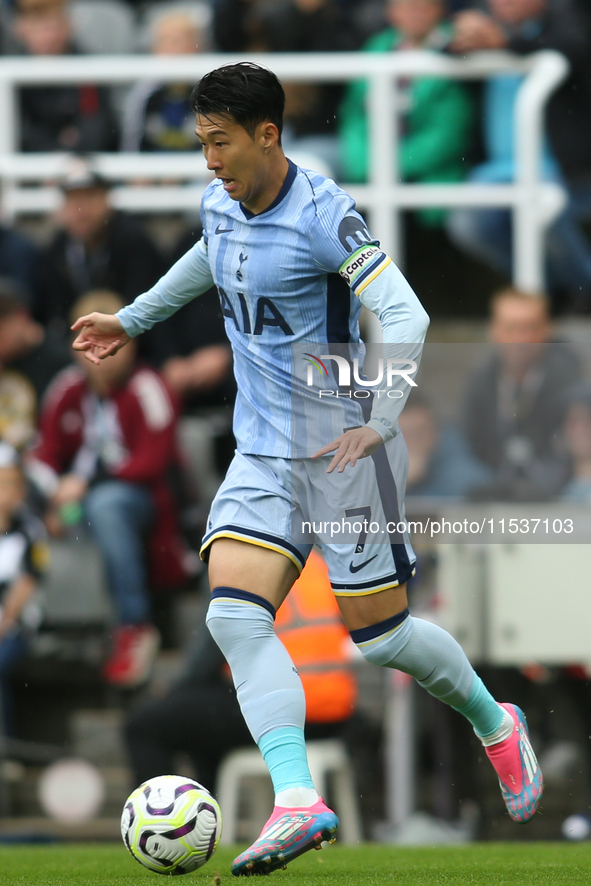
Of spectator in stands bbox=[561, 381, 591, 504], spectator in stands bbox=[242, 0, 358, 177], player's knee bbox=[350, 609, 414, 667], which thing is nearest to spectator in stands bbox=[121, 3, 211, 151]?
spectator in stands bbox=[242, 0, 358, 177]

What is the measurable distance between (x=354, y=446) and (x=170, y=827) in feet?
4.01

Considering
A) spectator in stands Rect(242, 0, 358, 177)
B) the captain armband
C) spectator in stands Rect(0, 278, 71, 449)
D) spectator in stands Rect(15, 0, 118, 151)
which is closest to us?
the captain armband

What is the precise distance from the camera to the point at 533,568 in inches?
263

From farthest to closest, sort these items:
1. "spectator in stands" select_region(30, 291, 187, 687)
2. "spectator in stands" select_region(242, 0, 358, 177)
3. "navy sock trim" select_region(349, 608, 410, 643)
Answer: "spectator in stands" select_region(242, 0, 358, 177), "spectator in stands" select_region(30, 291, 187, 687), "navy sock trim" select_region(349, 608, 410, 643)

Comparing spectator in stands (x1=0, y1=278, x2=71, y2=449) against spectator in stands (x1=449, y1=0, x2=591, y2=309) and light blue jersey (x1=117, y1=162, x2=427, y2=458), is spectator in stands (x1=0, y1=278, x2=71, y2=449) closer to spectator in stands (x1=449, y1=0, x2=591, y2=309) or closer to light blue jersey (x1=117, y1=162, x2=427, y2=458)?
spectator in stands (x1=449, y1=0, x2=591, y2=309)

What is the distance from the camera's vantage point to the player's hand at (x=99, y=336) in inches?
174

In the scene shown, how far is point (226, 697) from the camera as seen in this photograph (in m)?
6.84

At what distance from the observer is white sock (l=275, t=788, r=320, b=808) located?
3713 mm

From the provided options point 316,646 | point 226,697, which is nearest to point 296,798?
point 316,646

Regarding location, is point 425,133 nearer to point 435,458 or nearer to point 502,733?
point 435,458

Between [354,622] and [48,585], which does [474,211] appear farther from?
[354,622]

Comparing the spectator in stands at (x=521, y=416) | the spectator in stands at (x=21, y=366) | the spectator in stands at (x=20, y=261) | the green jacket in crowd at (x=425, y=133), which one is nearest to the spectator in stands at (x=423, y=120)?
the green jacket in crowd at (x=425, y=133)

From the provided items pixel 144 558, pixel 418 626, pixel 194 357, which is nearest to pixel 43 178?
pixel 194 357

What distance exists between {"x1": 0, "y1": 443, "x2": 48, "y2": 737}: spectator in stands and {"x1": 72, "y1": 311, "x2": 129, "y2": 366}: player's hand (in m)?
3.30
